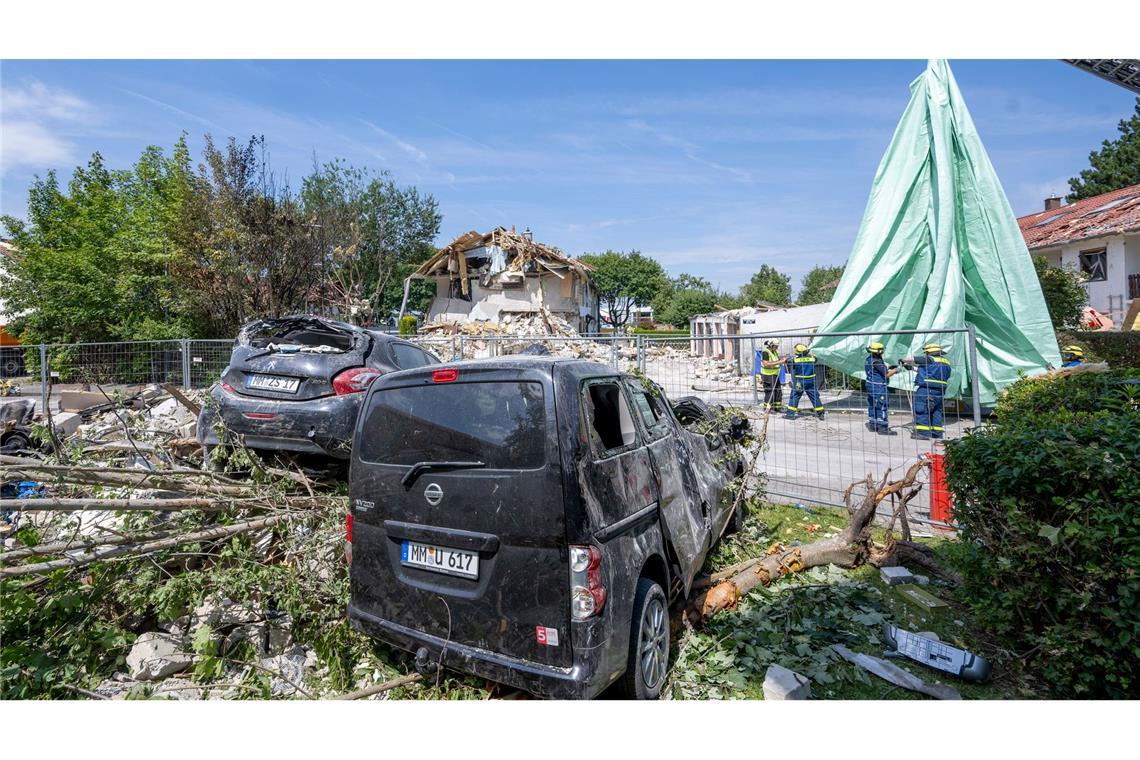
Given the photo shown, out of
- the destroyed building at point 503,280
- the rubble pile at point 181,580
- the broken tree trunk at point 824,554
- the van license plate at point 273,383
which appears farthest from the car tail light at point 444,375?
the destroyed building at point 503,280

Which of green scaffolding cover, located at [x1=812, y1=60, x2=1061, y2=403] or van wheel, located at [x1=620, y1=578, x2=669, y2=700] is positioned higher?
green scaffolding cover, located at [x1=812, y1=60, x2=1061, y2=403]

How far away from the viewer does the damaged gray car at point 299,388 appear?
4742 mm

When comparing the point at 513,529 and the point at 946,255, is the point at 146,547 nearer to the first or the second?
the point at 513,529

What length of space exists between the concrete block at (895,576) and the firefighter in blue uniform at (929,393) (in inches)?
101

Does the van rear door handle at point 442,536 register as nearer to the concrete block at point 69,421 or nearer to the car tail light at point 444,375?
the car tail light at point 444,375

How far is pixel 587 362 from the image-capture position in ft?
10.9

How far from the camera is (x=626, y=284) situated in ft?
191

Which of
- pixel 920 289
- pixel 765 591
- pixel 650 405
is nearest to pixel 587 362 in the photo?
pixel 650 405

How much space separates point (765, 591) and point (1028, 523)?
1.80m

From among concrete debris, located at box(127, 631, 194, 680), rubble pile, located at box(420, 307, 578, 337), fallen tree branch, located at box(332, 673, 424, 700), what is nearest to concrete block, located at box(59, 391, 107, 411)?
concrete debris, located at box(127, 631, 194, 680)

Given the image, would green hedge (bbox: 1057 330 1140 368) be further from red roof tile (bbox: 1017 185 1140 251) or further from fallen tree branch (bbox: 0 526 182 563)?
fallen tree branch (bbox: 0 526 182 563)

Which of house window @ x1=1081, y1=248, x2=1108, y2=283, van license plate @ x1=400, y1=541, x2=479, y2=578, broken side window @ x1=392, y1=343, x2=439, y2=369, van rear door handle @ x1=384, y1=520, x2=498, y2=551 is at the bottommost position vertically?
van license plate @ x1=400, y1=541, x2=479, y2=578

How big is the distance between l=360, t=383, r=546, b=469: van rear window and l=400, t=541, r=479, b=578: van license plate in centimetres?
43

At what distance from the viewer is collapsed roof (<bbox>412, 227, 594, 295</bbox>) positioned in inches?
1048
